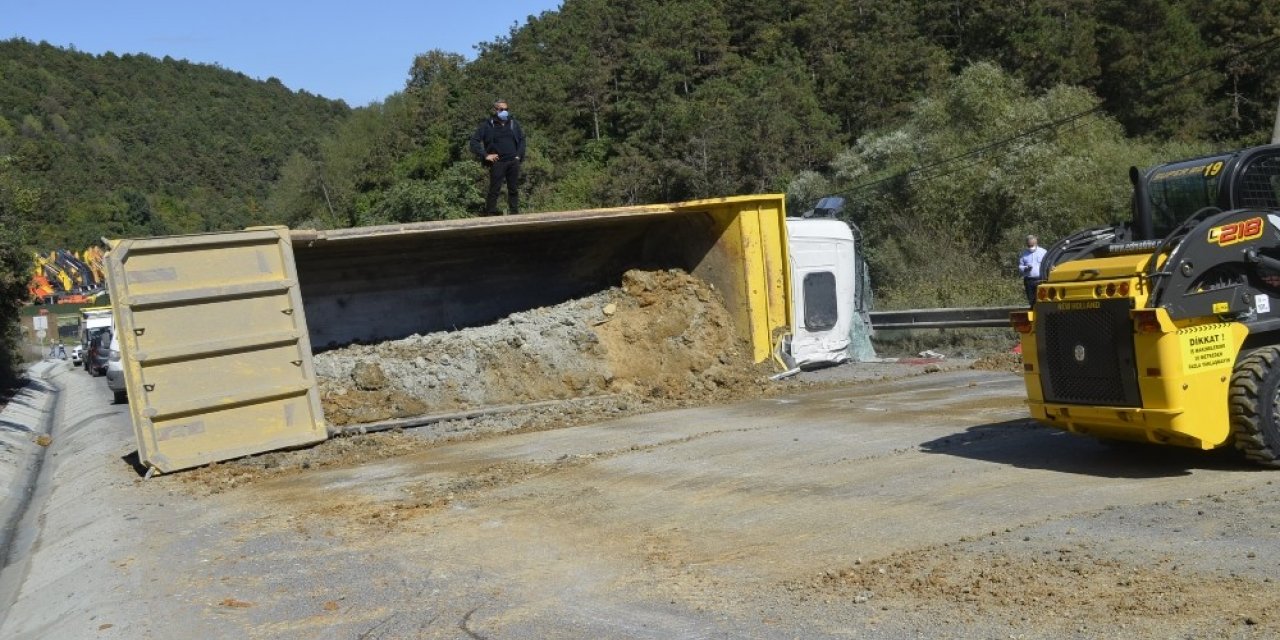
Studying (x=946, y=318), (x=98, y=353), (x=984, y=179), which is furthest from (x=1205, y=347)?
(x=98, y=353)

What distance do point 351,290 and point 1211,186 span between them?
10753mm

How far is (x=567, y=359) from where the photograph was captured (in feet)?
50.5

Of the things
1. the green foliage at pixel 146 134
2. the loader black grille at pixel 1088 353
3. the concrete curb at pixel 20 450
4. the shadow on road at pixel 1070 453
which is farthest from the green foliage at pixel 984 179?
the green foliage at pixel 146 134

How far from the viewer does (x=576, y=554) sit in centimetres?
709

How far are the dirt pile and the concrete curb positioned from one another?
11.8 feet

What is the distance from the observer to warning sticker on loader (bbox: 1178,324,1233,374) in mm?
7688

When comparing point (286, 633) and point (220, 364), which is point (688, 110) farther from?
point (286, 633)

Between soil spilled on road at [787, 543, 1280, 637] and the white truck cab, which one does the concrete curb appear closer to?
soil spilled on road at [787, 543, 1280, 637]

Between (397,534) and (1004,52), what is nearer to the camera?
(397,534)

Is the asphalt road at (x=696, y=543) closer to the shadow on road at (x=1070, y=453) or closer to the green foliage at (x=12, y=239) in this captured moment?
the shadow on road at (x=1070, y=453)

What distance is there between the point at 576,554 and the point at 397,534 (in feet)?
5.15

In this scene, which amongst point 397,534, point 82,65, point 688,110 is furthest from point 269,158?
point 397,534

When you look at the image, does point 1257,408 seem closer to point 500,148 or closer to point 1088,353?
point 1088,353

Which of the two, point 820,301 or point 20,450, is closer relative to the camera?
point 820,301
